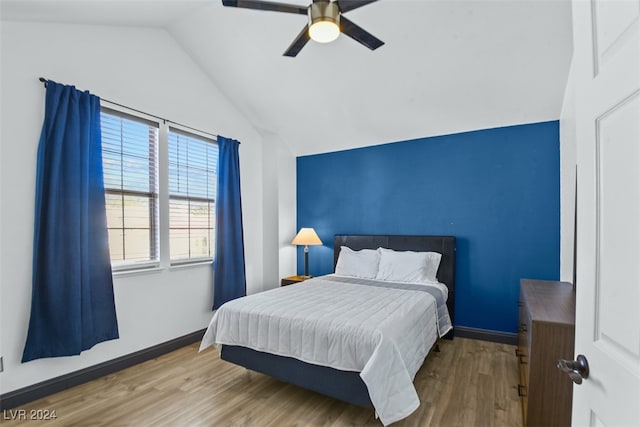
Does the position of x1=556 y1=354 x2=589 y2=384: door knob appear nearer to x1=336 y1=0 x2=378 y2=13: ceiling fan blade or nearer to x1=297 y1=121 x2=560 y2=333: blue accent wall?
x1=336 y1=0 x2=378 y2=13: ceiling fan blade

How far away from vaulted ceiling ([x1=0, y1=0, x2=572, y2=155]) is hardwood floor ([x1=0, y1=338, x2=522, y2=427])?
2630 millimetres

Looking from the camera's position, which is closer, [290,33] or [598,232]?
[598,232]

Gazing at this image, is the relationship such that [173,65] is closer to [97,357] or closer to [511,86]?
[97,357]

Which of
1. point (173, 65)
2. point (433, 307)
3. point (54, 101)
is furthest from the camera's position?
point (173, 65)

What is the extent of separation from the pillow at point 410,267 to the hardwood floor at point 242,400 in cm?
89

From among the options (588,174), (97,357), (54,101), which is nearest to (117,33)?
(54,101)

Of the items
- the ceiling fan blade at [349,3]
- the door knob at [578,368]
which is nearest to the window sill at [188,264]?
the ceiling fan blade at [349,3]

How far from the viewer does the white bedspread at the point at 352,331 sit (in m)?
1.90

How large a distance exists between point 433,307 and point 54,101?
3534 mm

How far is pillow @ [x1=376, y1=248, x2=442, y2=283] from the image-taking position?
353 centimetres

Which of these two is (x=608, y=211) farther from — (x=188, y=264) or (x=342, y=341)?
(x=188, y=264)

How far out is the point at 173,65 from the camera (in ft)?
11.1

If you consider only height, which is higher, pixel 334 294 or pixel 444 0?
pixel 444 0

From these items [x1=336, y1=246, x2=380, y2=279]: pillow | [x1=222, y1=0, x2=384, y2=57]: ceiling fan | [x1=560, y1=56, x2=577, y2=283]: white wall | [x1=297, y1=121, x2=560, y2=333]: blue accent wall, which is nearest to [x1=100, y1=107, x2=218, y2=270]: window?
[x1=336, y1=246, x2=380, y2=279]: pillow
